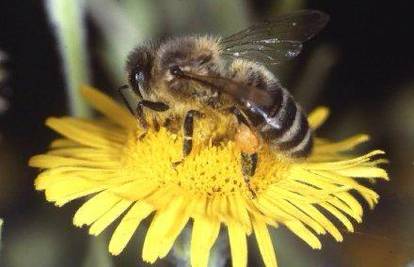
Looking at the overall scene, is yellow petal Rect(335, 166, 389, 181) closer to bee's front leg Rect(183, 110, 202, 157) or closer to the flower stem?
bee's front leg Rect(183, 110, 202, 157)

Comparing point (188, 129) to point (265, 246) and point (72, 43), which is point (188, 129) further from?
point (72, 43)

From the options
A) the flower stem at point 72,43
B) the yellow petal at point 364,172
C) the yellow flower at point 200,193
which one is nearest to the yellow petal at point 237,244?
the yellow flower at point 200,193

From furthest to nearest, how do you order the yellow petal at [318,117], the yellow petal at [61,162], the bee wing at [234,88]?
1. the yellow petal at [318,117]
2. the yellow petal at [61,162]
3. the bee wing at [234,88]

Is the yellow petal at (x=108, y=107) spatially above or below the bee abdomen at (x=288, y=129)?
above

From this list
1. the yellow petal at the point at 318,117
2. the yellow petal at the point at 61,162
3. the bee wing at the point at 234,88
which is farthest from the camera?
the yellow petal at the point at 318,117

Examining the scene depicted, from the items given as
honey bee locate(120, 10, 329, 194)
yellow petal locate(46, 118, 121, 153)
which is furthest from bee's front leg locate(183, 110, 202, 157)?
yellow petal locate(46, 118, 121, 153)

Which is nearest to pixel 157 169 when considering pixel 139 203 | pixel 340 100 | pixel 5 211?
pixel 139 203

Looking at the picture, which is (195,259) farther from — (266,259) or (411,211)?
(411,211)

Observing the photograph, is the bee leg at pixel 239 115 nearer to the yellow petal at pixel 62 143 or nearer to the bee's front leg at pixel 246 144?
the bee's front leg at pixel 246 144

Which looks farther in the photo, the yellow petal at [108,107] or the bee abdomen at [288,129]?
the yellow petal at [108,107]
